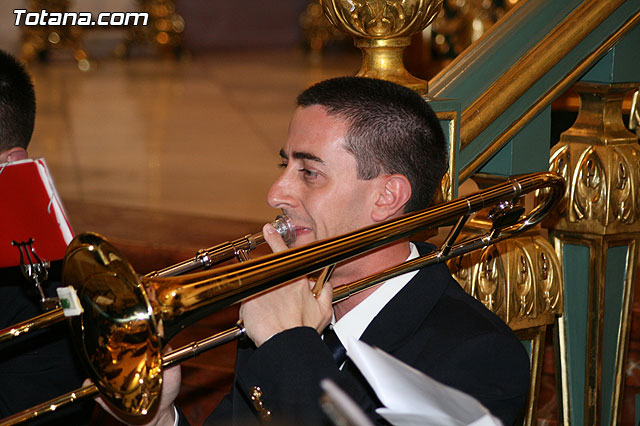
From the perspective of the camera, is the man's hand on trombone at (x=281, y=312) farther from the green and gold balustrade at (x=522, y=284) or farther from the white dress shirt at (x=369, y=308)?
the green and gold balustrade at (x=522, y=284)

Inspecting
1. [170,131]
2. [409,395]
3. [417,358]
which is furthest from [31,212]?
[170,131]

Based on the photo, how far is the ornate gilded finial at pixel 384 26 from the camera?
1601mm

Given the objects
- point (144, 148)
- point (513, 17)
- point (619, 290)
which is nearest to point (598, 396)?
point (619, 290)

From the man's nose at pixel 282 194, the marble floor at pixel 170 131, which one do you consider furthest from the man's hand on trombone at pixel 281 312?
the marble floor at pixel 170 131

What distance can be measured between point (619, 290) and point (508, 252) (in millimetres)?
364

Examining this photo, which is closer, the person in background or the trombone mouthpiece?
the trombone mouthpiece

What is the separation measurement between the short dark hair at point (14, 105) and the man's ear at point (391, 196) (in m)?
0.99

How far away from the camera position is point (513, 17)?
1770 millimetres

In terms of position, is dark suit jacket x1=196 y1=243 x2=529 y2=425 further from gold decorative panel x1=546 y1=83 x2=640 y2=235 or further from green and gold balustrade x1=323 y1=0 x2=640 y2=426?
gold decorative panel x1=546 y1=83 x2=640 y2=235

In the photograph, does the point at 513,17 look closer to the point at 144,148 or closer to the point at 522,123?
the point at 522,123

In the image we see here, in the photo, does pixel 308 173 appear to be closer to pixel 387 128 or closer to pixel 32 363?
pixel 387 128

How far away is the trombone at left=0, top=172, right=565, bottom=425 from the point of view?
1180 mm

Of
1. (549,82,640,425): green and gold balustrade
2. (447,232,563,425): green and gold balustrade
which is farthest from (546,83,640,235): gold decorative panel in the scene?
(447,232,563,425): green and gold balustrade

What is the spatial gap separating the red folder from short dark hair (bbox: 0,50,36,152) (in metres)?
0.63
